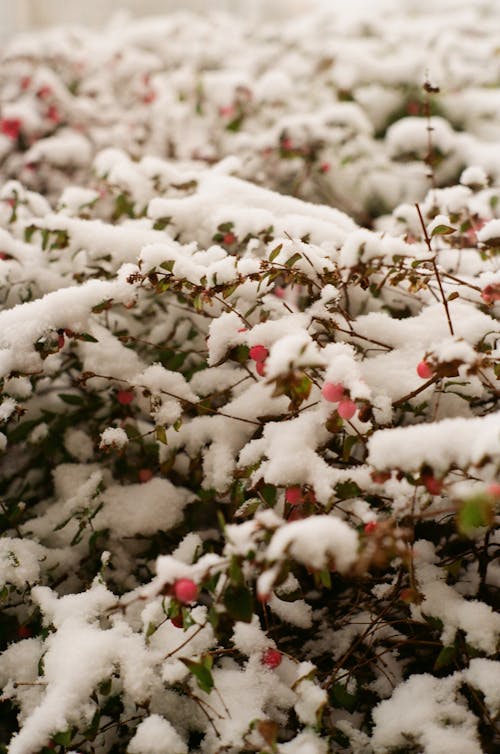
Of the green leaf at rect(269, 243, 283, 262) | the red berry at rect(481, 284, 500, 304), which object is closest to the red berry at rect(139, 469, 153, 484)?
the green leaf at rect(269, 243, 283, 262)

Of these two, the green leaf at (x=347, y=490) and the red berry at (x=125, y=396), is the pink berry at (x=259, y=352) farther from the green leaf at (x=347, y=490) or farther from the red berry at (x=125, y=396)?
the red berry at (x=125, y=396)

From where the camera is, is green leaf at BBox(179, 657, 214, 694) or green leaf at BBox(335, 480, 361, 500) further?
green leaf at BBox(335, 480, 361, 500)

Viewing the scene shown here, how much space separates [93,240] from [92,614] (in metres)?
0.95

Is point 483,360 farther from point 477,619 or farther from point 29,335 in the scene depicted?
point 29,335

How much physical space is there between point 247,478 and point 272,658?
0.36m

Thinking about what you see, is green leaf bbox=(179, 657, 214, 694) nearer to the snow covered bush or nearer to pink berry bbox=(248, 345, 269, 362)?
the snow covered bush

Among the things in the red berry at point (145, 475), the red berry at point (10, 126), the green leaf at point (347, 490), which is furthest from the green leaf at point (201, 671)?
the red berry at point (10, 126)

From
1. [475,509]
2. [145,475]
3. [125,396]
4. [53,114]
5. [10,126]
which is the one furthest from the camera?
[53,114]

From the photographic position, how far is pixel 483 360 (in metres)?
1.12

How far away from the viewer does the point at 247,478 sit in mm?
1350

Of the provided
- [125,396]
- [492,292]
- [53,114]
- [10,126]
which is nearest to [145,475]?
[125,396]

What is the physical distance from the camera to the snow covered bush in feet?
3.43

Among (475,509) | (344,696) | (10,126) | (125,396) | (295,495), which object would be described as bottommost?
(344,696)

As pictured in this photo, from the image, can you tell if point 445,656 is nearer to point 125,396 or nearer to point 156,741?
point 156,741
